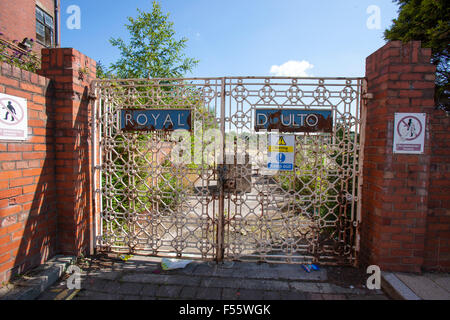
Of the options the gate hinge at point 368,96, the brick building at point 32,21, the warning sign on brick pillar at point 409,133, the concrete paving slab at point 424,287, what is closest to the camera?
the concrete paving slab at point 424,287

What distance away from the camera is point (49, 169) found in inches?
118

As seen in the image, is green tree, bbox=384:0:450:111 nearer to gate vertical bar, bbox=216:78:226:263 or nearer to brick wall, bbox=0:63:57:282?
gate vertical bar, bbox=216:78:226:263

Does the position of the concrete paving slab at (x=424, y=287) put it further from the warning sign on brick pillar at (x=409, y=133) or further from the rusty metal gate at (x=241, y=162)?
the warning sign on brick pillar at (x=409, y=133)

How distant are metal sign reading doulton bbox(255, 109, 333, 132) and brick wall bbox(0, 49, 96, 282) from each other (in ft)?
8.45

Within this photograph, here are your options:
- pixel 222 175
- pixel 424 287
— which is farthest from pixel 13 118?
pixel 424 287

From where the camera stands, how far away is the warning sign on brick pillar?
2719 millimetres

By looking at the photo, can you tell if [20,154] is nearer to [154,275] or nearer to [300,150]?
[154,275]

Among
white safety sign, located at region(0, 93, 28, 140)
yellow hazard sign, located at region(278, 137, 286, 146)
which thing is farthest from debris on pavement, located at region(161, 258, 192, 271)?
white safety sign, located at region(0, 93, 28, 140)

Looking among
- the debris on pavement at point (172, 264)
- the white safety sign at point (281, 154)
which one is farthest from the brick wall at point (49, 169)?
the white safety sign at point (281, 154)

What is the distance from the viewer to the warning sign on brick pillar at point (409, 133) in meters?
2.72

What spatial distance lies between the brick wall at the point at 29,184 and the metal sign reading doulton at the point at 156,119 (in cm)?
98

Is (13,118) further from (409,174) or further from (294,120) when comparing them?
(409,174)
